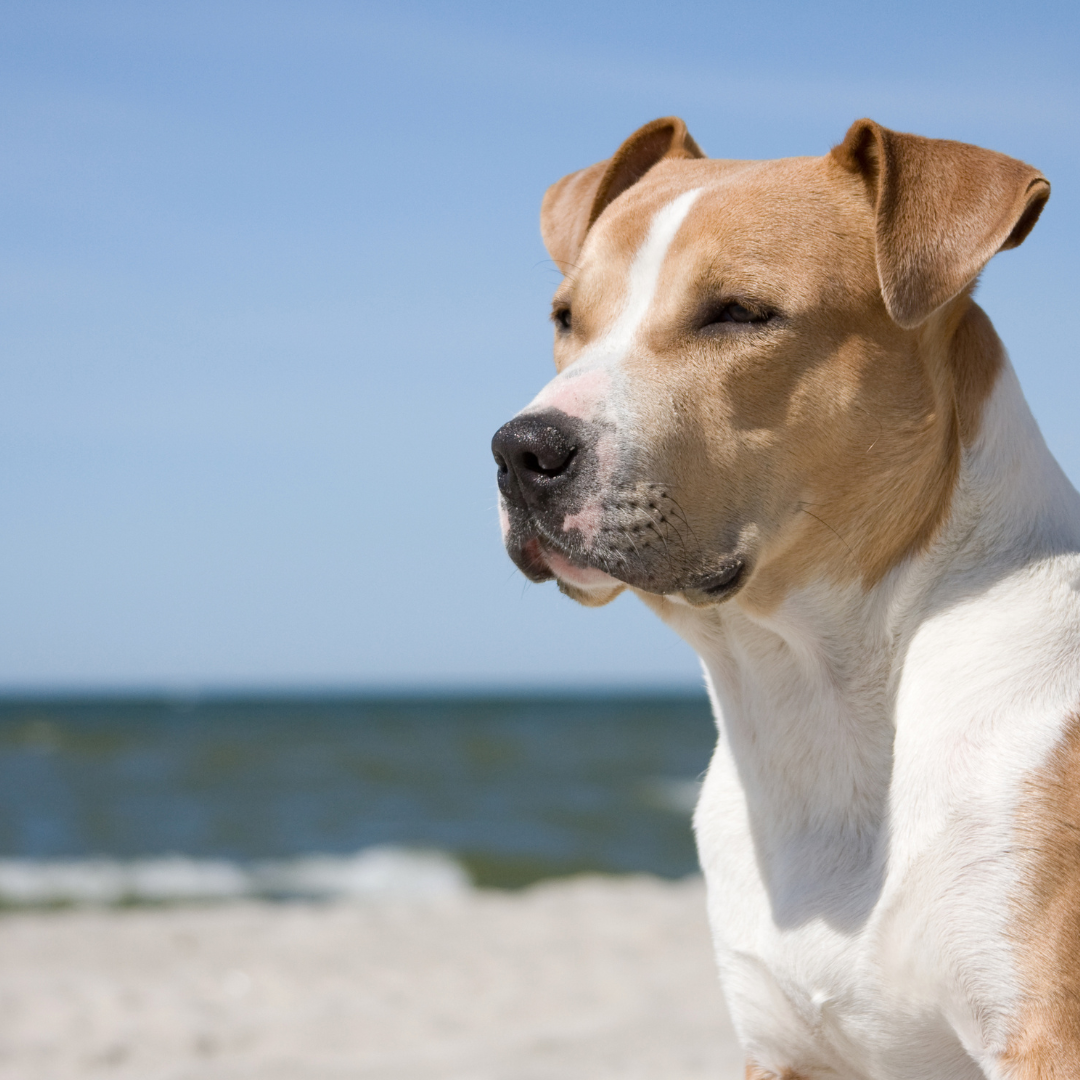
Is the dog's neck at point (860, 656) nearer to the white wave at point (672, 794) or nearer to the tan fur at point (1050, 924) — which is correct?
the tan fur at point (1050, 924)

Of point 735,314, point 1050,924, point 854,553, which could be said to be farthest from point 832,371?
point 1050,924

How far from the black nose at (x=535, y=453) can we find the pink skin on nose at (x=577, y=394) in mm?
42

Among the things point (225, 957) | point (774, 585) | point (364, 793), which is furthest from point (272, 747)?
Result: point (774, 585)

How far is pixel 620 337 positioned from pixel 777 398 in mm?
365

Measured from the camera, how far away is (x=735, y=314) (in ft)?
8.75

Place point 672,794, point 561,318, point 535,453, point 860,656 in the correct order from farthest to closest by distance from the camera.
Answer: point 672,794
point 561,318
point 860,656
point 535,453

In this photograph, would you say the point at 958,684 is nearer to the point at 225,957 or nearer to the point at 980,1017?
the point at 980,1017

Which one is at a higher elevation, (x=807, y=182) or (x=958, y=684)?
(x=807, y=182)

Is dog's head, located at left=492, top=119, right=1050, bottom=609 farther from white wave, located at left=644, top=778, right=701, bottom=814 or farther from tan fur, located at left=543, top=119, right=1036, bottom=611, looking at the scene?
white wave, located at left=644, top=778, right=701, bottom=814

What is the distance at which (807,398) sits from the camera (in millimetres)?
2592

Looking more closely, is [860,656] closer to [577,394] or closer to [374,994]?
[577,394]

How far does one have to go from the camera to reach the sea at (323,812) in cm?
1341

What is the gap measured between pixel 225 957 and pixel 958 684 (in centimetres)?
685

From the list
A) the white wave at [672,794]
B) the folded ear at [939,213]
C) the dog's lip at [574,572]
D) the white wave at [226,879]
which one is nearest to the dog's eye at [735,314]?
the folded ear at [939,213]
